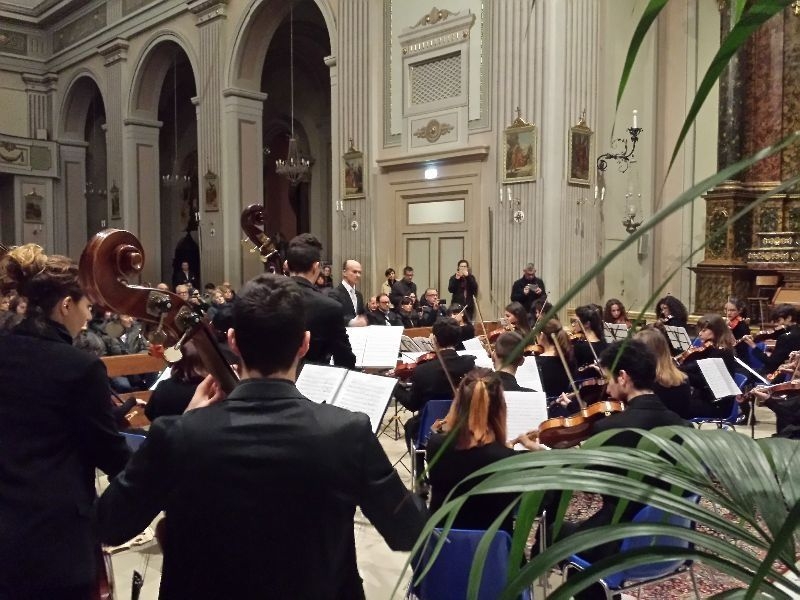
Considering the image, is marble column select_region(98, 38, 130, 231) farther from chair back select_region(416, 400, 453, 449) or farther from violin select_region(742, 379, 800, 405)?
violin select_region(742, 379, 800, 405)

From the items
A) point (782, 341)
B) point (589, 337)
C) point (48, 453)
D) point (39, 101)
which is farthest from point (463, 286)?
point (39, 101)

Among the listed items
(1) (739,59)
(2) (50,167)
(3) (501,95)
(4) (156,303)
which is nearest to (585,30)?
(3) (501,95)

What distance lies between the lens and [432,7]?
1088 cm

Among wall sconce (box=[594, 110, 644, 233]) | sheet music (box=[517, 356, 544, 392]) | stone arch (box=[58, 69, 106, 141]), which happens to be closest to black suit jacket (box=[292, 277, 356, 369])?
sheet music (box=[517, 356, 544, 392])

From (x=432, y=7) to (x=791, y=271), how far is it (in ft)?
21.6

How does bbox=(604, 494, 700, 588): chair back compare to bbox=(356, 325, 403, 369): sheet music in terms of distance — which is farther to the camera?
bbox=(356, 325, 403, 369): sheet music

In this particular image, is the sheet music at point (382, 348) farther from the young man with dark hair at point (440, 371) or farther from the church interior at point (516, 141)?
the church interior at point (516, 141)

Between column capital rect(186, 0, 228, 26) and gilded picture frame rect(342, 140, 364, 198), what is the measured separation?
14.6 ft

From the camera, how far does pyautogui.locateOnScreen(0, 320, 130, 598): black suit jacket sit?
185cm

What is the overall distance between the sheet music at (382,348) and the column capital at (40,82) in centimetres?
1893

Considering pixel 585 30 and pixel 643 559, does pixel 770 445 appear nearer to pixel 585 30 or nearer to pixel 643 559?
pixel 643 559

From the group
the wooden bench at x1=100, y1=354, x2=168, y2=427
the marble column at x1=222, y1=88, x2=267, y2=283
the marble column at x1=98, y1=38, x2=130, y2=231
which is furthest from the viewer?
the marble column at x1=98, y1=38, x2=130, y2=231

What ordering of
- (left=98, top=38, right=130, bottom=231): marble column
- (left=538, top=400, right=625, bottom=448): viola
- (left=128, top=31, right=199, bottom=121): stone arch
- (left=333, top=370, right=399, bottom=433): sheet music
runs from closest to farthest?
1. (left=333, top=370, right=399, bottom=433): sheet music
2. (left=538, top=400, right=625, bottom=448): viola
3. (left=128, top=31, right=199, bottom=121): stone arch
4. (left=98, top=38, right=130, bottom=231): marble column

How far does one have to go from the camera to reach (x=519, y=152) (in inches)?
393
